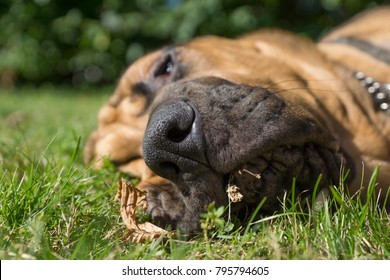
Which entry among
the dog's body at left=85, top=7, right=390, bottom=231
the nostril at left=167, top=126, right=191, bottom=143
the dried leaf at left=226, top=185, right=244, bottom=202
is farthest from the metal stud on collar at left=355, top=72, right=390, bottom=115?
the nostril at left=167, top=126, right=191, bottom=143

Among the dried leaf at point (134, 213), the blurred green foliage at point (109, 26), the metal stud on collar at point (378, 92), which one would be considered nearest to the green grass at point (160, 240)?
the dried leaf at point (134, 213)

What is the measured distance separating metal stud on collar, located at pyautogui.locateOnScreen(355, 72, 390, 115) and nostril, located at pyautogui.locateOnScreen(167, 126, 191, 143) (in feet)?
4.94

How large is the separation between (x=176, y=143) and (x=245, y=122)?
278 mm

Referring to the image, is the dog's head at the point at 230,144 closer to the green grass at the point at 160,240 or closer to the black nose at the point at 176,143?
the black nose at the point at 176,143

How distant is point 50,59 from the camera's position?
11.7m

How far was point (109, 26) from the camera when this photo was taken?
34.8ft

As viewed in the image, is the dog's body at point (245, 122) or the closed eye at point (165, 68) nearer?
the dog's body at point (245, 122)

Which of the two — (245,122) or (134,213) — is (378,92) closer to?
(245,122)

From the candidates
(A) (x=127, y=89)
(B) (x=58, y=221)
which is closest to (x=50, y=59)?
(A) (x=127, y=89)

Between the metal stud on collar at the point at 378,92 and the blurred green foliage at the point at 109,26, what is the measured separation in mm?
5881

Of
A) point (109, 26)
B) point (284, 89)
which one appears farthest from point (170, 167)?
point (109, 26)

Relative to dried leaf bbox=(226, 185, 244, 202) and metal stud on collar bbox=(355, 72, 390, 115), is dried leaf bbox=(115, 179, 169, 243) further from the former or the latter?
metal stud on collar bbox=(355, 72, 390, 115)

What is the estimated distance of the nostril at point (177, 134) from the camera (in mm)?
1987
